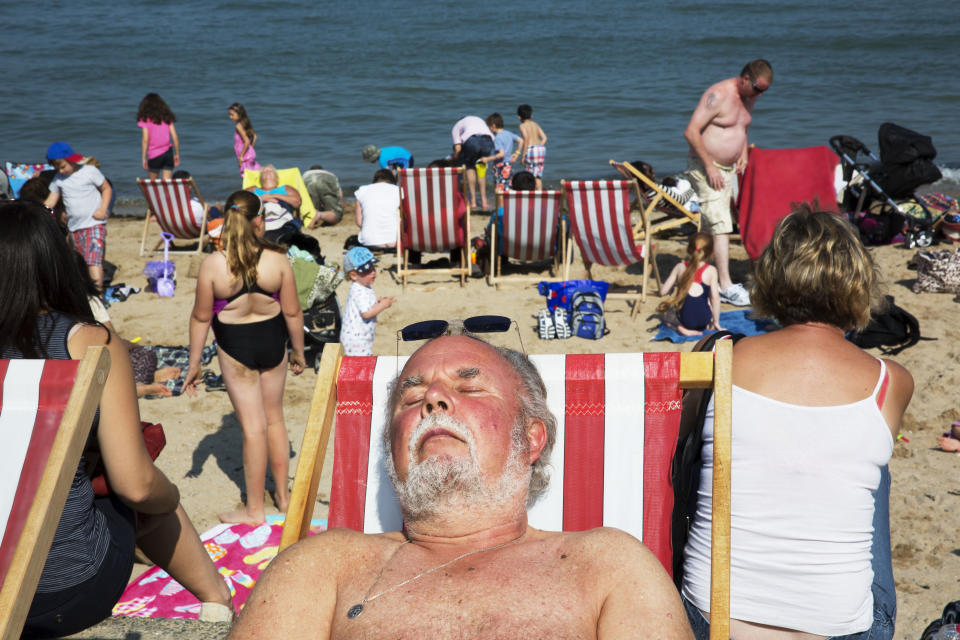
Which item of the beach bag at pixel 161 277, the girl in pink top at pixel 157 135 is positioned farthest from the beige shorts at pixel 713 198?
the girl in pink top at pixel 157 135

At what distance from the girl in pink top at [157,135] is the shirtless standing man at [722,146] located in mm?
6718

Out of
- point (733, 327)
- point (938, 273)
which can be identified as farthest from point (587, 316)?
point (938, 273)

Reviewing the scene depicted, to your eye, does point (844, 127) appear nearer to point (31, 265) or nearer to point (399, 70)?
point (399, 70)

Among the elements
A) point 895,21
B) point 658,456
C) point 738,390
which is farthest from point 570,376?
point 895,21

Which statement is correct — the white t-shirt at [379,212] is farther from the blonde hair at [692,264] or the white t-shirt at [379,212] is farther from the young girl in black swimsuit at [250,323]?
the young girl in black swimsuit at [250,323]

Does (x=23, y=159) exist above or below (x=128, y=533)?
above

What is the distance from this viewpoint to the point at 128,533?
2359 millimetres

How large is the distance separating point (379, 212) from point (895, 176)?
510 cm

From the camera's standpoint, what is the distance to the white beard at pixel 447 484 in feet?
6.90

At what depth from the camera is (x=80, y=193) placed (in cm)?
732

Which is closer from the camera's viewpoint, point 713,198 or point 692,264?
point 692,264

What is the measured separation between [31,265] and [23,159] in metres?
16.6

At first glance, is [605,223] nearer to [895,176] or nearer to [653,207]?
[653,207]

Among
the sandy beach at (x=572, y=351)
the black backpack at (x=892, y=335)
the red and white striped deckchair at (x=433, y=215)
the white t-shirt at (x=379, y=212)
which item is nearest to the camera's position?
the sandy beach at (x=572, y=351)
